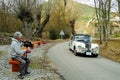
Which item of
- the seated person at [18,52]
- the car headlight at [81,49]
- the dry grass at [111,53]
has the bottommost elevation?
the dry grass at [111,53]

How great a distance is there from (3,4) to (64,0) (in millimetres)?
32644

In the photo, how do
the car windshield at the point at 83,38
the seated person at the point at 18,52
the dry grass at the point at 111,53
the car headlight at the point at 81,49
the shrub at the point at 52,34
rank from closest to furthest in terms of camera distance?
1. the seated person at the point at 18,52
2. the dry grass at the point at 111,53
3. the car headlight at the point at 81,49
4. the car windshield at the point at 83,38
5. the shrub at the point at 52,34

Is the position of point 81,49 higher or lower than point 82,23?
lower

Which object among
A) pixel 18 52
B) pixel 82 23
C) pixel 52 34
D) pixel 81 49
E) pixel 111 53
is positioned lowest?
pixel 111 53

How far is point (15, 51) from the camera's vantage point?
38.8ft

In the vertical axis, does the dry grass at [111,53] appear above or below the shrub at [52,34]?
below

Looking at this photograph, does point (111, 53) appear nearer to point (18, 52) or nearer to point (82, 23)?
point (18, 52)

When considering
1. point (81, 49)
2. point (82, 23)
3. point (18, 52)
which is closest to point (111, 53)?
point (81, 49)

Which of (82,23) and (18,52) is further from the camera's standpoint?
(82,23)

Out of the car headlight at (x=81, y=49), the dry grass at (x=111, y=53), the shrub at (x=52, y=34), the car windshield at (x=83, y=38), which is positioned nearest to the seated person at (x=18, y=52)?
the dry grass at (x=111, y=53)

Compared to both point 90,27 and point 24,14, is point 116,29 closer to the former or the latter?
point 90,27

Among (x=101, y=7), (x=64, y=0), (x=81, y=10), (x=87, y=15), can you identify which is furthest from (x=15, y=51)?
(x=87, y=15)

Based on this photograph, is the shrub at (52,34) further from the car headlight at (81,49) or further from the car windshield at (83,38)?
the car headlight at (81,49)

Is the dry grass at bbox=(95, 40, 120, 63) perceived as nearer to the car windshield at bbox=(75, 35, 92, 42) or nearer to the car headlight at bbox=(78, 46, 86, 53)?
the car windshield at bbox=(75, 35, 92, 42)
